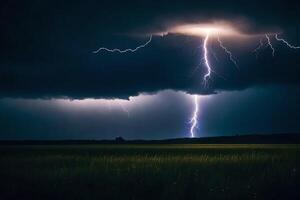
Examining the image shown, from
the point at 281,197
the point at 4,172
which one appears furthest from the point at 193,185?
the point at 4,172

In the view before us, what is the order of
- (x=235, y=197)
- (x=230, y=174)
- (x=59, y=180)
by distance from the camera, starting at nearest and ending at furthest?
(x=235, y=197) → (x=59, y=180) → (x=230, y=174)

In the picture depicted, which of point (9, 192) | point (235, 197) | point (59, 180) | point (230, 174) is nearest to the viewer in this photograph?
point (235, 197)

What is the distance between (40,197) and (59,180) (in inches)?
104

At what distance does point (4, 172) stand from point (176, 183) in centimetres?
766

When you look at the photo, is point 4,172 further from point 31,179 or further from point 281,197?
point 281,197

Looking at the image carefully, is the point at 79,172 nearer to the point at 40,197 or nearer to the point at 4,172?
the point at 4,172

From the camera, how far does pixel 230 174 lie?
22062mm

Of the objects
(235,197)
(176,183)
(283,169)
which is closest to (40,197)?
(176,183)

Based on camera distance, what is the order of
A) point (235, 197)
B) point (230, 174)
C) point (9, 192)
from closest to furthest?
point (235, 197) < point (9, 192) < point (230, 174)

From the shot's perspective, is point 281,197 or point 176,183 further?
point 176,183

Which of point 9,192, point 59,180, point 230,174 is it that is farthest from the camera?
point 230,174

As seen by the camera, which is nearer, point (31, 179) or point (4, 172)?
point (31, 179)

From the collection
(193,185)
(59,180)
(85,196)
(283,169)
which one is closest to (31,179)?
(59,180)

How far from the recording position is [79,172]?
22828 mm
